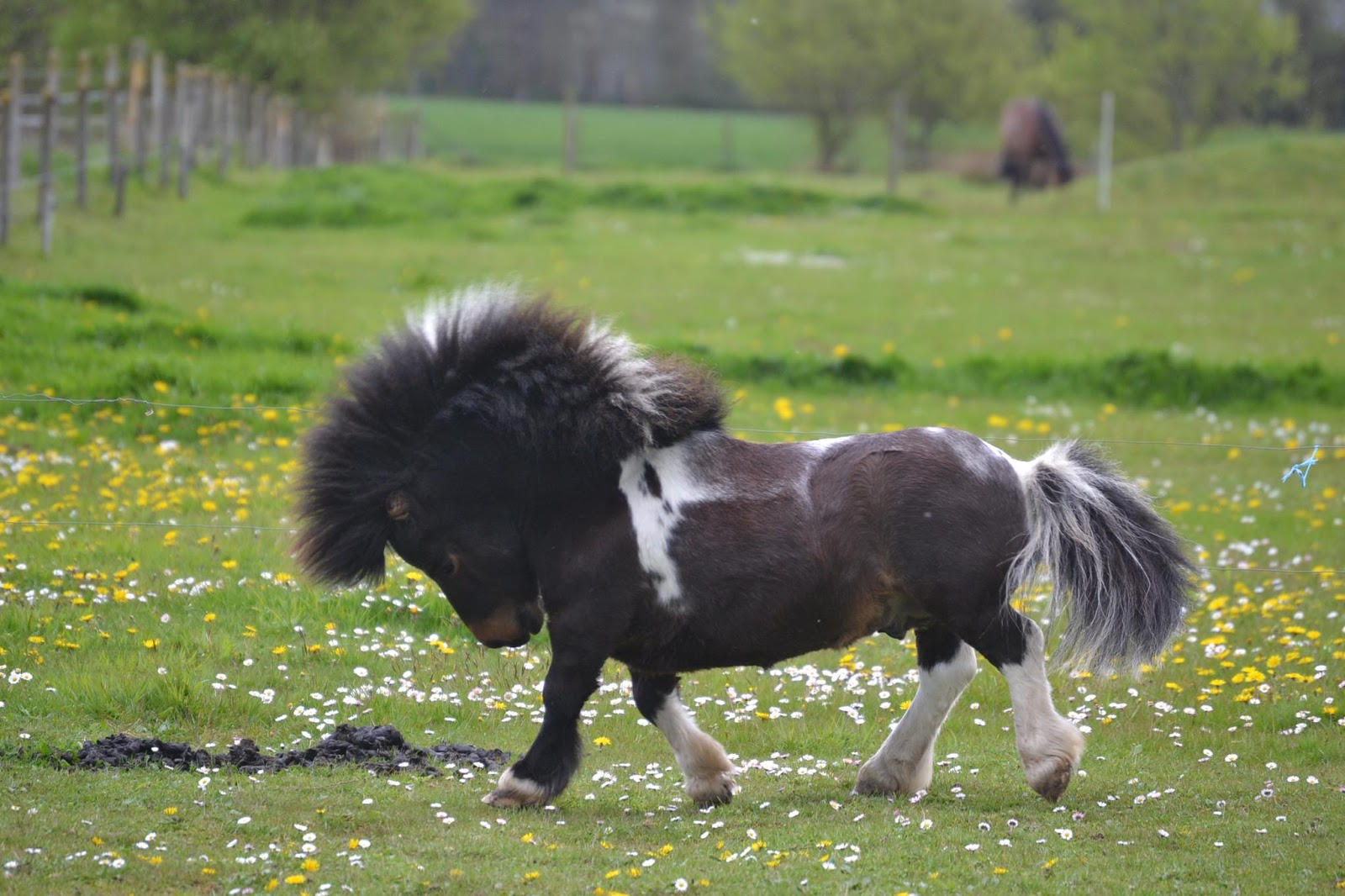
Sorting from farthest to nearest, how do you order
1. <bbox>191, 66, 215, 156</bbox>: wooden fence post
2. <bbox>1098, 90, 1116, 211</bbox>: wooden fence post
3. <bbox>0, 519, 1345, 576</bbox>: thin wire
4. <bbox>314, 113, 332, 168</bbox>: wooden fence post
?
1. <bbox>314, 113, 332, 168</bbox>: wooden fence post
2. <bbox>1098, 90, 1116, 211</bbox>: wooden fence post
3. <bbox>191, 66, 215, 156</bbox>: wooden fence post
4. <bbox>0, 519, 1345, 576</bbox>: thin wire

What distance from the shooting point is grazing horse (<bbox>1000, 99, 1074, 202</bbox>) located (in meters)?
45.2

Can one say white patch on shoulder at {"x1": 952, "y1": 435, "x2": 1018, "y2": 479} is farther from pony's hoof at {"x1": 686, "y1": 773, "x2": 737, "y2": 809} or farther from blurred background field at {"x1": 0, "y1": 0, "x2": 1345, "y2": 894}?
pony's hoof at {"x1": 686, "y1": 773, "x2": 737, "y2": 809}

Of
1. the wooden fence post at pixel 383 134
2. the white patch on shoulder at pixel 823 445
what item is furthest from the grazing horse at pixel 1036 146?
the white patch on shoulder at pixel 823 445

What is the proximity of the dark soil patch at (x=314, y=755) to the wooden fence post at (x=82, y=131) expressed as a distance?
1744cm

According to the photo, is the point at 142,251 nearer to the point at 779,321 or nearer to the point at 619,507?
the point at 779,321

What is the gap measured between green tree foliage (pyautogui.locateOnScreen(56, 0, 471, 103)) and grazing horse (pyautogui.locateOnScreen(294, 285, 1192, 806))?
3160 cm

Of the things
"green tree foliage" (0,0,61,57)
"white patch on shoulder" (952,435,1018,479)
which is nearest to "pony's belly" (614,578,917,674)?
"white patch on shoulder" (952,435,1018,479)

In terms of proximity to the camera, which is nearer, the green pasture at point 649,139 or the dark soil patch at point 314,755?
the dark soil patch at point 314,755

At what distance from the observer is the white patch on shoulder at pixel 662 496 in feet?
19.7

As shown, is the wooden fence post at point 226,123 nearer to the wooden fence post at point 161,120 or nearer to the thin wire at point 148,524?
the wooden fence post at point 161,120

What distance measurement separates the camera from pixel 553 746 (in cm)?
604

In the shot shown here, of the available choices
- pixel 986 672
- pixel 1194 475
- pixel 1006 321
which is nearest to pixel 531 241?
pixel 1006 321

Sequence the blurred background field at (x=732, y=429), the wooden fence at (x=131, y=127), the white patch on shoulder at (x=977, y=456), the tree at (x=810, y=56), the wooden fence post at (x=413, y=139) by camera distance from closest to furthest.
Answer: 1. the blurred background field at (x=732, y=429)
2. the white patch on shoulder at (x=977, y=456)
3. the wooden fence at (x=131, y=127)
4. the tree at (x=810, y=56)
5. the wooden fence post at (x=413, y=139)

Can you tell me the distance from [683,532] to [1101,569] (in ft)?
5.63
